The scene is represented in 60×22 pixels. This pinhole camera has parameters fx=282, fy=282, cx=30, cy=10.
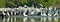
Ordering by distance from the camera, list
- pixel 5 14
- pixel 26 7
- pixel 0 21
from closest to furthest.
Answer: pixel 0 21, pixel 5 14, pixel 26 7

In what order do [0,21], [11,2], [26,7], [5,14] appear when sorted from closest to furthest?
[0,21] < [5,14] < [26,7] < [11,2]

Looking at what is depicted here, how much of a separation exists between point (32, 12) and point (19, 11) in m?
→ 1.14

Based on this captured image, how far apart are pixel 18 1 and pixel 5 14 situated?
4.45 m

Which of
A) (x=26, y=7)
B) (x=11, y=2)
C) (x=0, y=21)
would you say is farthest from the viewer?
(x=11, y=2)

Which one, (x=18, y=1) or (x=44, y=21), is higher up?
(x=18, y=1)

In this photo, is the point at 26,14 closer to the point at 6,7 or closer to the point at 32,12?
the point at 32,12

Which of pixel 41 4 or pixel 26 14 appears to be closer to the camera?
pixel 26 14

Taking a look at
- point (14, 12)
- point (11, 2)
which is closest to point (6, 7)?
point (11, 2)

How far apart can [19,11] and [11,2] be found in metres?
2.97

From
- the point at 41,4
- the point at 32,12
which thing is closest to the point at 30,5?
the point at 41,4

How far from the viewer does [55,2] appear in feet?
86.6

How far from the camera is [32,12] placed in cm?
2328

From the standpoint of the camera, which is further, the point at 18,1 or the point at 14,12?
the point at 18,1

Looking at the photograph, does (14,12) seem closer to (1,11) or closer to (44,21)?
(1,11)
